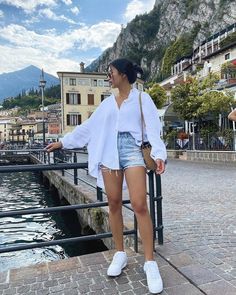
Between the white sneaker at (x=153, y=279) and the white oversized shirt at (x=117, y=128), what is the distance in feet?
2.87

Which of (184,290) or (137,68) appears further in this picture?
(137,68)

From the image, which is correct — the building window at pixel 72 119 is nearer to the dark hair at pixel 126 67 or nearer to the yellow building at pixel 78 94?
the yellow building at pixel 78 94

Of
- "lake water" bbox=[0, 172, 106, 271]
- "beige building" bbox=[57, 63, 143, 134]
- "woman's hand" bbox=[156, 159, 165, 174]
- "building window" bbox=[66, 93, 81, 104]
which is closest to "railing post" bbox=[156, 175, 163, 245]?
"woman's hand" bbox=[156, 159, 165, 174]

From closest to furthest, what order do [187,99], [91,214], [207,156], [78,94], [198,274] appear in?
[198,274] < [91,214] < [207,156] < [187,99] < [78,94]

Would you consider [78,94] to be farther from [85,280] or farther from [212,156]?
[85,280]

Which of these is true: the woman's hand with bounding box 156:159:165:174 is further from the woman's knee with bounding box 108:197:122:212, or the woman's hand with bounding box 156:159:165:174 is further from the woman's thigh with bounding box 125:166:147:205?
the woman's knee with bounding box 108:197:122:212

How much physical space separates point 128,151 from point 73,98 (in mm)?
44099

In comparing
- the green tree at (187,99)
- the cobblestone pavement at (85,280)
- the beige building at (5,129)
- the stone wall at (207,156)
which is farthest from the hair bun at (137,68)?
the beige building at (5,129)

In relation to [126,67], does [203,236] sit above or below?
below

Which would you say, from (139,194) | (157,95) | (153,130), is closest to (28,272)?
(139,194)

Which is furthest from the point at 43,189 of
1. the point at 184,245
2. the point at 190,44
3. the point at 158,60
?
the point at 158,60

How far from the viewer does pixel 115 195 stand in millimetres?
2811

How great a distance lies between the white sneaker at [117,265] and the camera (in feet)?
9.55

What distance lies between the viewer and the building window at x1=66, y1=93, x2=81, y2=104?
4544 centimetres
